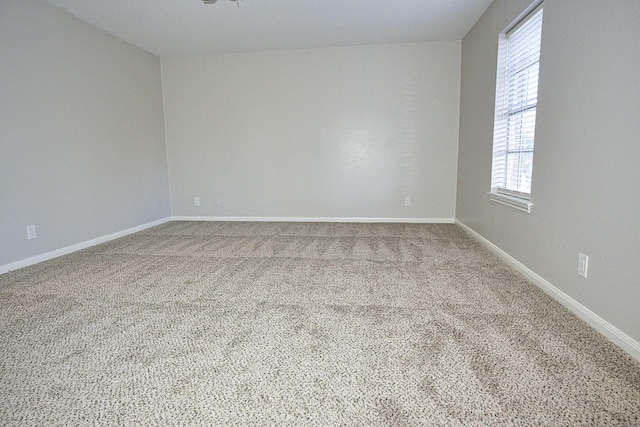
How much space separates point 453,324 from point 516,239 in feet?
4.37

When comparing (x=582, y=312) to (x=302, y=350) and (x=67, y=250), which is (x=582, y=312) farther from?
(x=67, y=250)

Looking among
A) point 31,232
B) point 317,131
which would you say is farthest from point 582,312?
point 31,232

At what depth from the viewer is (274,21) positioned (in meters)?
3.59

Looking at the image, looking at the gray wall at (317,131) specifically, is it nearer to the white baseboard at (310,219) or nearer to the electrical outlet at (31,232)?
the white baseboard at (310,219)

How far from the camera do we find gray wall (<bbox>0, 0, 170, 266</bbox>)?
276 cm

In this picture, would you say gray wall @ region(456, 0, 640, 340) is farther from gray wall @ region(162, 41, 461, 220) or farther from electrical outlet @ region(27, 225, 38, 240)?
electrical outlet @ region(27, 225, 38, 240)

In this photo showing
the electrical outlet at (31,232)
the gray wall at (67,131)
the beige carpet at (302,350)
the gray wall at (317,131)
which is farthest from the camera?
the gray wall at (317,131)

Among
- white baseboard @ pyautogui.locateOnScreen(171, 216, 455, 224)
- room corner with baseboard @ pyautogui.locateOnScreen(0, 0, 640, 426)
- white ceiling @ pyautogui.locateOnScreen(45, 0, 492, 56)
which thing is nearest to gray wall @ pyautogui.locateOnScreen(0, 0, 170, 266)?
room corner with baseboard @ pyautogui.locateOnScreen(0, 0, 640, 426)

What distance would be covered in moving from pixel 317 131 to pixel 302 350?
12.2 ft

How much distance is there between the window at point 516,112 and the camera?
2455 mm

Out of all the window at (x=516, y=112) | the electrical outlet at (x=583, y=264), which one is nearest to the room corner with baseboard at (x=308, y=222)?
the electrical outlet at (x=583, y=264)

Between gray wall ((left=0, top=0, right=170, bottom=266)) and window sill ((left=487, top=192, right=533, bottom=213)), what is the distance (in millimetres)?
4340

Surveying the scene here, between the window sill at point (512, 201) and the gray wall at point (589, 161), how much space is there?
62mm

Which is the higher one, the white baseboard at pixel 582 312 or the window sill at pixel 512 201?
the window sill at pixel 512 201
